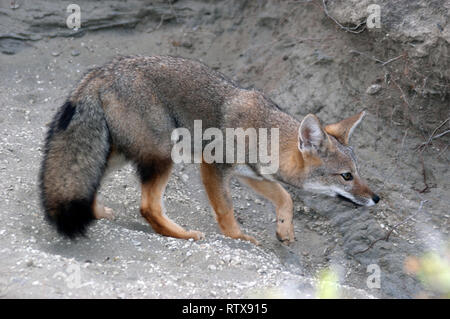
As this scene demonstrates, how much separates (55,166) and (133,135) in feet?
2.55

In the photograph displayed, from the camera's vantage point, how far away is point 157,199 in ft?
19.6

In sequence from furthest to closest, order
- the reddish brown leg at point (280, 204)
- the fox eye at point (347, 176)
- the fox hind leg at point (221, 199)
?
the reddish brown leg at point (280, 204) → the fox hind leg at point (221, 199) → the fox eye at point (347, 176)

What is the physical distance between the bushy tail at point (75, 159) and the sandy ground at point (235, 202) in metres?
0.42

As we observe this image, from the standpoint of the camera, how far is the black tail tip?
201 inches

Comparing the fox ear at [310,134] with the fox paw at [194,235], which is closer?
the fox ear at [310,134]

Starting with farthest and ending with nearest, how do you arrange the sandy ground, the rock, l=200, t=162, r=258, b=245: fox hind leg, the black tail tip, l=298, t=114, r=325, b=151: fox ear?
the rock < l=200, t=162, r=258, b=245: fox hind leg < l=298, t=114, r=325, b=151: fox ear < the black tail tip < the sandy ground

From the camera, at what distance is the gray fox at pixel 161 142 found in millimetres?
5453

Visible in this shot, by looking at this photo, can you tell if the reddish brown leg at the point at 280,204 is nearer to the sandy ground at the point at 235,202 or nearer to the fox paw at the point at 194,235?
the sandy ground at the point at 235,202

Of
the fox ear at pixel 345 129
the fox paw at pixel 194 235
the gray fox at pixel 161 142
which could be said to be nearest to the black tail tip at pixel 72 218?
the gray fox at pixel 161 142

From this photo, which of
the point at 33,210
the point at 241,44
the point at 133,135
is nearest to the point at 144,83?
the point at 133,135

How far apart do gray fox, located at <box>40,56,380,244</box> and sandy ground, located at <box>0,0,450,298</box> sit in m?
0.37

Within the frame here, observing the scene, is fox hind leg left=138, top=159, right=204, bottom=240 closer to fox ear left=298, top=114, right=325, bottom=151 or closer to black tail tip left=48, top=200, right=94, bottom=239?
black tail tip left=48, top=200, right=94, bottom=239

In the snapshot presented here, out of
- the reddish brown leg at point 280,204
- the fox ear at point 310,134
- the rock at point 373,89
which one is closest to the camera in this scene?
the fox ear at point 310,134

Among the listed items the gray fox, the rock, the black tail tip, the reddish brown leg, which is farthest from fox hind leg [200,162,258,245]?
the rock
